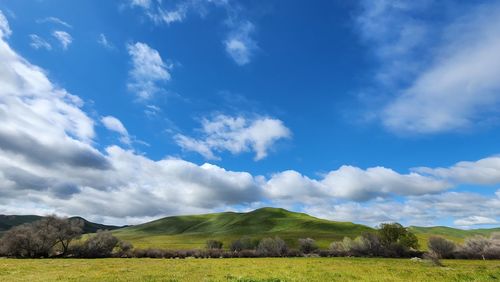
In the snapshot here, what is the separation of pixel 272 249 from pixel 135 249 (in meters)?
33.8

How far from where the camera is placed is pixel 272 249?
93.8m

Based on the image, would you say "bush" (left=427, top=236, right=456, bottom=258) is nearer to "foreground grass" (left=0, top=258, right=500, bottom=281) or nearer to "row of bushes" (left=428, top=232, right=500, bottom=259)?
"row of bushes" (left=428, top=232, right=500, bottom=259)

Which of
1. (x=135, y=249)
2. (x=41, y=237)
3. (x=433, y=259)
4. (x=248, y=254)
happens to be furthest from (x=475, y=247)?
(x=41, y=237)

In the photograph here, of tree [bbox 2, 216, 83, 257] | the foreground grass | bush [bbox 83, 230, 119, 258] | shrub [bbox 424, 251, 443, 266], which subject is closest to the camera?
the foreground grass

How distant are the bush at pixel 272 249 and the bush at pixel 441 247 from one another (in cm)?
3469

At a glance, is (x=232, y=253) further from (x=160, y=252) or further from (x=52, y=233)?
(x=52, y=233)

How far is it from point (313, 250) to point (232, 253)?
24824 mm

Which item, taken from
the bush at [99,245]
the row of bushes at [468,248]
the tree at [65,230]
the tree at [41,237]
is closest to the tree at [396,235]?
the row of bushes at [468,248]

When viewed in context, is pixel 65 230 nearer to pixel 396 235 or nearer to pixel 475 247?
pixel 396 235

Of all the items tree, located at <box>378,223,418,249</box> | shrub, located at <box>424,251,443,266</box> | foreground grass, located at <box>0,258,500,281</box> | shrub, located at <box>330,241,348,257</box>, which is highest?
tree, located at <box>378,223,418,249</box>

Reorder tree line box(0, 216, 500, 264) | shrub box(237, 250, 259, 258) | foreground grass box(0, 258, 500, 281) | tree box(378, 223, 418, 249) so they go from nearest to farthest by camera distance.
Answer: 1. foreground grass box(0, 258, 500, 281)
2. tree line box(0, 216, 500, 264)
3. shrub box(237, 250, 259, 258)
4. tree box(378, 223, 418, 249)

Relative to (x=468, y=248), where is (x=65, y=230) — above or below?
above

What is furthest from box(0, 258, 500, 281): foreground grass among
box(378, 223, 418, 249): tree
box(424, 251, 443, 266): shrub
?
box(378, 223, 418, 249): tree

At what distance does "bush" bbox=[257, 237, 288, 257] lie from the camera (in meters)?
91.7
